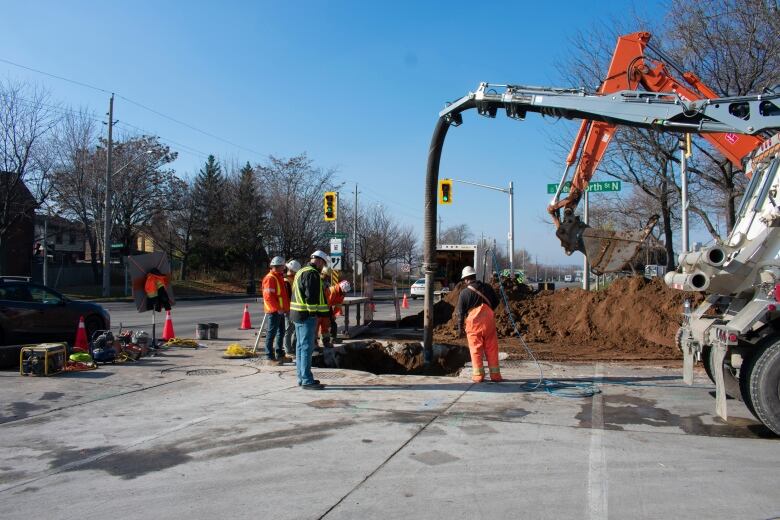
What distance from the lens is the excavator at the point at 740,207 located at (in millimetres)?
6371

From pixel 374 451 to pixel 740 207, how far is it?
19.2ft

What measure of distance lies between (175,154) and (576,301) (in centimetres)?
4162

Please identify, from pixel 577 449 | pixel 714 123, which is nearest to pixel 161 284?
pixel 577 449

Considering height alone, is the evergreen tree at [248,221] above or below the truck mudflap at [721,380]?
above

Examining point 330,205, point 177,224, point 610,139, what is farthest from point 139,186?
point 610,139

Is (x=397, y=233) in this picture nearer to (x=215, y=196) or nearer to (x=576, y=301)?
(x=215, y=196)

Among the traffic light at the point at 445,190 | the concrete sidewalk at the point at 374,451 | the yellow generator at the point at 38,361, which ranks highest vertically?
the traffic light at the point at 445,190

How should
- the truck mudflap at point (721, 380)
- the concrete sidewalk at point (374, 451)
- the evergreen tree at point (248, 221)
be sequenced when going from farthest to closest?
the evergreen tree at point (248, 221) < the truck mudflap at point (721, 380) < the concrete sidewalk at point (374, 451)

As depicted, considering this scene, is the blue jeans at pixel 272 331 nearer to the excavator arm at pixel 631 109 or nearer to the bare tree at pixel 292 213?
the excavator arm at pixel 631 109

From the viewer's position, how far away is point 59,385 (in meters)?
8.63

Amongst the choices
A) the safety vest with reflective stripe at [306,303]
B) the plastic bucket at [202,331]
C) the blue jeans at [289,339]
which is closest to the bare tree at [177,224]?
the plastic bucket at [202,331]

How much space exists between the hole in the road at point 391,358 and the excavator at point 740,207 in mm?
1251

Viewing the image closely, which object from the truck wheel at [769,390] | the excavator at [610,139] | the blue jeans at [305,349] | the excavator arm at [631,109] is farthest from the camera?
the excavator at [610,139]

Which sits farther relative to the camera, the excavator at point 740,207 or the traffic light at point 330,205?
the traffic light at point 330,205
